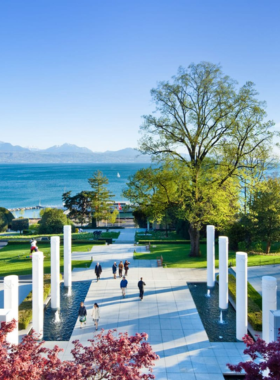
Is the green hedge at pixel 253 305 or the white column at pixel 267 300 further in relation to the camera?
the green hedge at pixel 253 305

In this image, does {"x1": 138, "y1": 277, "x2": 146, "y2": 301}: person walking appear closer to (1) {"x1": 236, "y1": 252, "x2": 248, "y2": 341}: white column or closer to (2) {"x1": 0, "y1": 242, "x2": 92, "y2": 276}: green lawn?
(1) {"x1": 236, "y1": 252, "x2": 248, "y2": 341}: white column

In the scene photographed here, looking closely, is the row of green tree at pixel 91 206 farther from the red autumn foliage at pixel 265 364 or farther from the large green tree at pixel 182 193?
the red autumn foliage at pixel 265 364

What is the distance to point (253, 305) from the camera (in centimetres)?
1494

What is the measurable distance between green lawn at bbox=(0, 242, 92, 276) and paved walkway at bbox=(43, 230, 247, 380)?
9.75 ft

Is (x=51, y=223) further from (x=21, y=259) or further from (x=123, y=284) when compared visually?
(x=123, y=284)

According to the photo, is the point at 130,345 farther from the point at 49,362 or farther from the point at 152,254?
the point at 152,254

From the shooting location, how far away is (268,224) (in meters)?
26.3

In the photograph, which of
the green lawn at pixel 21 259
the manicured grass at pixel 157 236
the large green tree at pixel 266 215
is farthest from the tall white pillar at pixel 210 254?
the manicured grass at pixel 157 236

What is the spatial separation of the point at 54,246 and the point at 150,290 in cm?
571

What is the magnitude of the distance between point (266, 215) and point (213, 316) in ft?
44.5

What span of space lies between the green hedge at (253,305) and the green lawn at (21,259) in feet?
32.9

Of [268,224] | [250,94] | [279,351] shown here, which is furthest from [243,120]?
[279,351]

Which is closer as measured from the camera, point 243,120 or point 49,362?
point 49,362

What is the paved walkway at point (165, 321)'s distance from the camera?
11.0 m
